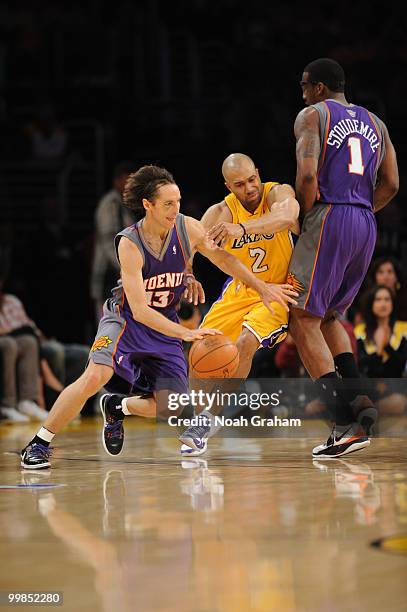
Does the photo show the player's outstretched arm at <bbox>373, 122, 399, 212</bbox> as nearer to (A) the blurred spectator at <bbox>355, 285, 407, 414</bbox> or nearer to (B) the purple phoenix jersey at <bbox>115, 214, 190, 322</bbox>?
(B) the purple phoenix jersey at <bbox>115, 214, 190, 322</bbox>

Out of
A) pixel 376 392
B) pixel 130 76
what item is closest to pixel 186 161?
pixel 130 76

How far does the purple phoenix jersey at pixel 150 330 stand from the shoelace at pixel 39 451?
0.52 m

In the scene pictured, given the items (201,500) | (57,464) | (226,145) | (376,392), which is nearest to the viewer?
(201,500)

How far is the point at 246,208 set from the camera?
587cm

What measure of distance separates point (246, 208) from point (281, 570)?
326 cm

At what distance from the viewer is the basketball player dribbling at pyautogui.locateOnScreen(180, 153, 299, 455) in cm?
562

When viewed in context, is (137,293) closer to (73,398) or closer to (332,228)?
(73,398)

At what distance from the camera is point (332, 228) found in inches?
213

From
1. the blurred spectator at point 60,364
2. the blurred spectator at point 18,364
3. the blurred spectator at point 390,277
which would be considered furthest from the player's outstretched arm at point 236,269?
the blurred spectator at point 60,364

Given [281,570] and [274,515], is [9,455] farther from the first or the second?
[281,570]

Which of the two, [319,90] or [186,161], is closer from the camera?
[319,90]

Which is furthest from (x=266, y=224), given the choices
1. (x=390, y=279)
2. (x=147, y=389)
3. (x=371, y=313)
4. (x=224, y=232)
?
(x=390, y=279)

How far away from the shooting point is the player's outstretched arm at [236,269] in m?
5.34

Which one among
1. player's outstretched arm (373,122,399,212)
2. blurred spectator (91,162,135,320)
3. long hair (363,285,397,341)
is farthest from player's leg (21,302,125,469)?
blurred spectator (91,162,135,320)
